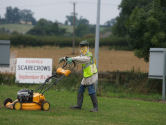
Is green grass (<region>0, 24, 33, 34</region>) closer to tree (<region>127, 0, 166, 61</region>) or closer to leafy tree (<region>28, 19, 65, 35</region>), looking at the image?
leafy tree (<region>28, 19, 65, 35</region>)

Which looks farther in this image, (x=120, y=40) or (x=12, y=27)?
(x=12, y=27)

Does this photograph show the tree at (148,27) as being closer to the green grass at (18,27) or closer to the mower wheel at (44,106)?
the mower wheel at (44,106)

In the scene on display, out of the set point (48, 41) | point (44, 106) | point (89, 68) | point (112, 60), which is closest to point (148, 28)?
point (89, 68)

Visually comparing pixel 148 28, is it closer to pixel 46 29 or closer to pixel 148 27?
pixel 148 27

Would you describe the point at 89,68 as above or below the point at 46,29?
below

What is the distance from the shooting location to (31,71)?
19.9 metres

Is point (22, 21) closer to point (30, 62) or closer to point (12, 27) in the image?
point (12, 27)

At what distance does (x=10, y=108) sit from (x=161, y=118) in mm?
4133

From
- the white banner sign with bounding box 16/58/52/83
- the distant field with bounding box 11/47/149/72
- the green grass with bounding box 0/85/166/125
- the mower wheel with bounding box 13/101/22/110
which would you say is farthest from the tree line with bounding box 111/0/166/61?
the mower wheel with bounding box 13/101/22/110

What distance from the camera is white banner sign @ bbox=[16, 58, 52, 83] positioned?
19.9m

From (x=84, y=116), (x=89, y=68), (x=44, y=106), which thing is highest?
(x=89, y=68)

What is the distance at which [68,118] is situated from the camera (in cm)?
981

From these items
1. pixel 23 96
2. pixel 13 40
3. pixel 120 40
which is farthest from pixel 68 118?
pixel 120 40

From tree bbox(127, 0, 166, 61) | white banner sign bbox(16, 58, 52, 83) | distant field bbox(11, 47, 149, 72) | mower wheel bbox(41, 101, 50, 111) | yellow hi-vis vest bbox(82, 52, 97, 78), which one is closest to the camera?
mower wheel bbox(41, 101, 50, 111)
